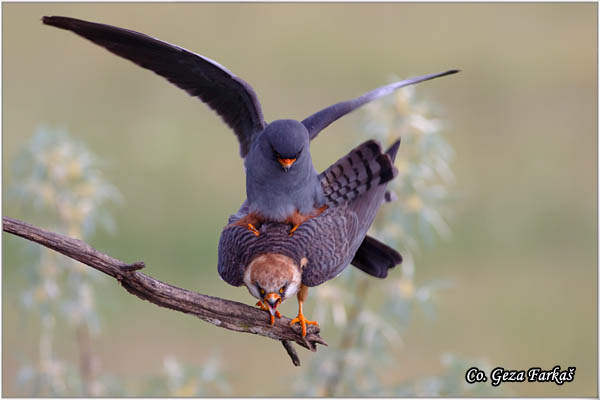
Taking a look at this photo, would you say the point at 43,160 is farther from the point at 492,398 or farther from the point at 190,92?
the point at 492,398

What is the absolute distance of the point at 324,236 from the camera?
3650 millimetres

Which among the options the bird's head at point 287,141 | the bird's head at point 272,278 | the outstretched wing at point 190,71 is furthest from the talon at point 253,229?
the outstretched wing at point 190,71

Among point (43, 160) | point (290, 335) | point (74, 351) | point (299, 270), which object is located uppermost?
point (43, 160)

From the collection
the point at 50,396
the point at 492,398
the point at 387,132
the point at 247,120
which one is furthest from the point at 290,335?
the point at 50,396

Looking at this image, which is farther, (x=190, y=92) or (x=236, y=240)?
(x=190, y=92)

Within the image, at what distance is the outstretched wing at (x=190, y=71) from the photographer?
340cm

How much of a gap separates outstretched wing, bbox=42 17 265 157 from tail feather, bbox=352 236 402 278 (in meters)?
0.92

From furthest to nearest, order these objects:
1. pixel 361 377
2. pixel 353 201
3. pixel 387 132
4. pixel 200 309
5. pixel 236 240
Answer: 1. pixel 361 377
2. pixel 387 132
3. pixel 353 201
4. pixel 236 240
5. pixel 200 309

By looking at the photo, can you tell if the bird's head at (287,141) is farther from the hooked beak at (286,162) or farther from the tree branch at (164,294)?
the tree branch at (164,294)

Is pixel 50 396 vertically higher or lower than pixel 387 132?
lower

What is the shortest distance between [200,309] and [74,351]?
6885 millimetres

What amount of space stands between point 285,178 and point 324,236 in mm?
368

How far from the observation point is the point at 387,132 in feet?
16.7

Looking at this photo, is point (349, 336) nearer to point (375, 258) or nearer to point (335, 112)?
point (375, 258)
